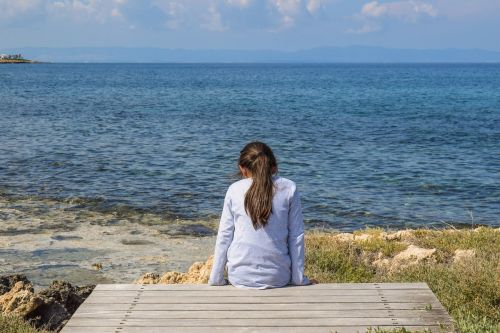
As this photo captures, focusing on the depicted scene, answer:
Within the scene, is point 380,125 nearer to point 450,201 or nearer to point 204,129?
point 204,129

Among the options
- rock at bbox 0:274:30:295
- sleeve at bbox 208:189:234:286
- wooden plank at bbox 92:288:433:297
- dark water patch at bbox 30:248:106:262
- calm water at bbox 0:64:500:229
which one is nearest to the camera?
wooden plank at bbox 92:288:433:297

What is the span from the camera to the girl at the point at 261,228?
6777 millimetres

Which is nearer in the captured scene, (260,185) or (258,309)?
(258,309)

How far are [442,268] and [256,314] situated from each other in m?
4.38

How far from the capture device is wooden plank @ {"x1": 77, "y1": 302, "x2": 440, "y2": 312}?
6117 millimetres

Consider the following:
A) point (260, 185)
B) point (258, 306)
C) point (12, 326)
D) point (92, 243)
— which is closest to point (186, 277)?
point (12, 326)

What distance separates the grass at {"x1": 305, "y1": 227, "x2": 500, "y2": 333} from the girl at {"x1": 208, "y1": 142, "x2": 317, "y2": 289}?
1692 millimetres

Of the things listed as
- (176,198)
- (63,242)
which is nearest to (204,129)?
(176,198)

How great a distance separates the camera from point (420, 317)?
596 cm

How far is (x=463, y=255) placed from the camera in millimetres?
11109

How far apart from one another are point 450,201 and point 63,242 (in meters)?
11.7

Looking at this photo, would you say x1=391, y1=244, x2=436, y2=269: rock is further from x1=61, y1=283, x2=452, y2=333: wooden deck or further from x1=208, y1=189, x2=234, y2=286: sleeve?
x1=208, y1=189, x2=234, y2=286: sleeve

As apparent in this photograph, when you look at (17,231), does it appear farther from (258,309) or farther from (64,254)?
(258,309)

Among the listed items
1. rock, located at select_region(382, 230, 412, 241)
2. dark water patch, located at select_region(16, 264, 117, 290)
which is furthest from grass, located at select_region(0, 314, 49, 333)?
rock, located at select_region(382, 230, 412, 241)
